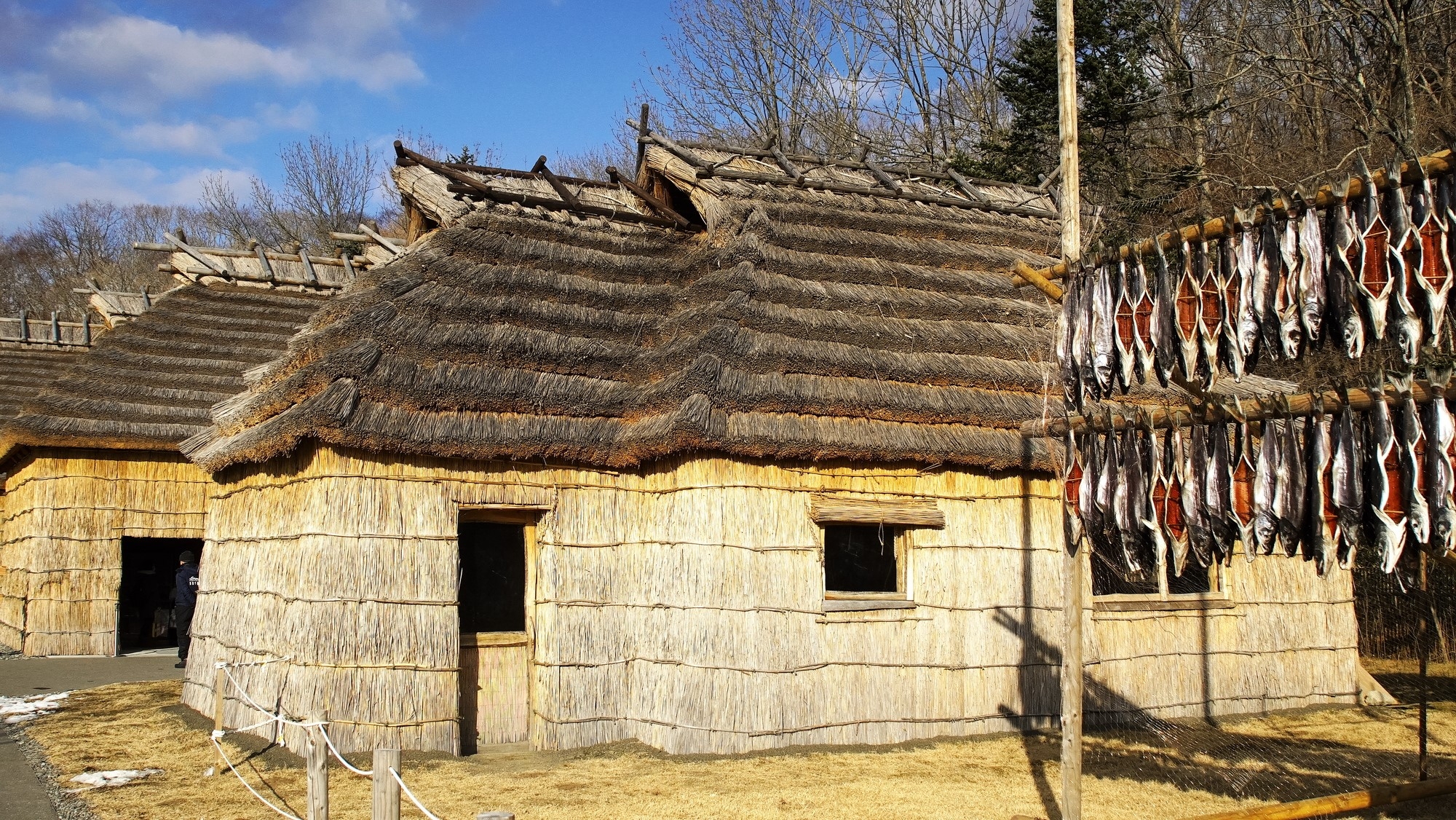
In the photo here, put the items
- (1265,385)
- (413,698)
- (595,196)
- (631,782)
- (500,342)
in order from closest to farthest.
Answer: (631,782), (413,698), (500,342), (1265,385), (595,196)

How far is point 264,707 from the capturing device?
9625mm

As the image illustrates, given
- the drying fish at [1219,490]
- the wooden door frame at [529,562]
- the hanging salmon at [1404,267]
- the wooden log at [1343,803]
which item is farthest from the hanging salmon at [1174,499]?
the wooden door frame at [529,562]

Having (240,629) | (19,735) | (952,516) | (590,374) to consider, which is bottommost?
(19,735)

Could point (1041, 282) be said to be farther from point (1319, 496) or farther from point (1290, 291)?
point (1319, 496)

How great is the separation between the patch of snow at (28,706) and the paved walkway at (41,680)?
0.39 meters

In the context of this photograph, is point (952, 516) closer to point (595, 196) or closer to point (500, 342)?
point (500, 342)

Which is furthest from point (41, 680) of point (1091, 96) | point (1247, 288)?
point (1091, 96)

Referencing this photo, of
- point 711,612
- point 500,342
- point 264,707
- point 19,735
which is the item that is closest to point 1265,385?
point 711,612

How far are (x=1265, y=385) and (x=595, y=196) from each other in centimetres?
840

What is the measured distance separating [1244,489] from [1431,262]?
142cm

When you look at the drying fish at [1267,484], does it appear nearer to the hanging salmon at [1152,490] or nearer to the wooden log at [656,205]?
the hanging salmon at [1152,490]

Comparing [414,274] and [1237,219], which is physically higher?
[414,274]

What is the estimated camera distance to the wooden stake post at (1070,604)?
21.4 ft

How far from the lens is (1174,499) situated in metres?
6.10
